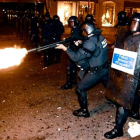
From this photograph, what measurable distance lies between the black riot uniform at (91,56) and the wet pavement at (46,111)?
634mm

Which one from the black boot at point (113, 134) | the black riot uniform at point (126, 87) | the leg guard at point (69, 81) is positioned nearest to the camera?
the black riot uniform at point (126, 87)

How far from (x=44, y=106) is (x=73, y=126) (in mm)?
1173

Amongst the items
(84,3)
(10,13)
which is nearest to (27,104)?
(10,13)

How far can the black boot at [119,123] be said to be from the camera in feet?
12.4

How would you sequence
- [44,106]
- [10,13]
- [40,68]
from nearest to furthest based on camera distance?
[44,106], [40,68], [10,13]

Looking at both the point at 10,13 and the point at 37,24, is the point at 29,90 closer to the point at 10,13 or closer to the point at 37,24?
the point at 37,24

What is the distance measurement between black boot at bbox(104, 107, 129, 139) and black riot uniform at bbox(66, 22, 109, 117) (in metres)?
0.90

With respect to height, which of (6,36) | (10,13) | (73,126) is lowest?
(73,126)

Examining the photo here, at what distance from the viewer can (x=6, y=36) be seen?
14.5 m

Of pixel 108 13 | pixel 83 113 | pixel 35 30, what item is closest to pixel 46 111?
pixel 83 113

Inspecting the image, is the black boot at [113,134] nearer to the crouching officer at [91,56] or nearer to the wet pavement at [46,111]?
the wet pavement at [46,111]

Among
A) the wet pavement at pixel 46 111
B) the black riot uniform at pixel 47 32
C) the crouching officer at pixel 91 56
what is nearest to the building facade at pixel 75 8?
the black riot uniform at pixel 47 32

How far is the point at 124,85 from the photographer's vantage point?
11.6 feet

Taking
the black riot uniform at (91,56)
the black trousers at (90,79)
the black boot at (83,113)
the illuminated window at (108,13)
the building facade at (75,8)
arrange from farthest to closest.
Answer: the illuminated window at (108,13) < the building facade at (75,8) < the black boot at (83,113) < the black trousers at (90,79) < the black riot uniform at (91,56)
